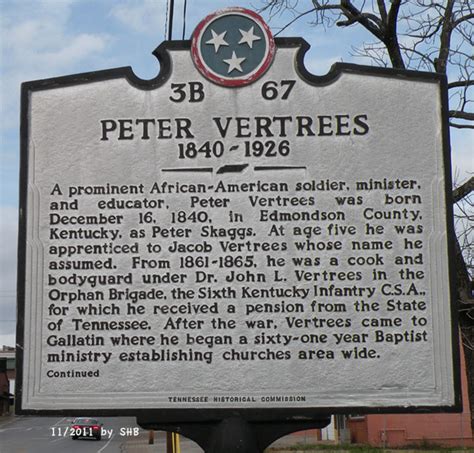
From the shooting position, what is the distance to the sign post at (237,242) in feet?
16.5

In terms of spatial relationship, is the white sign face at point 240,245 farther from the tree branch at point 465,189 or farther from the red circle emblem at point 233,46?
the tree branch at point 465,189

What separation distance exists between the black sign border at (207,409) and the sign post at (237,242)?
15 millimetres

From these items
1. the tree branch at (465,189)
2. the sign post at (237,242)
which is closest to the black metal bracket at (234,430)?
the sign post at (237,242)

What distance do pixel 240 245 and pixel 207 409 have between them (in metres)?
1.07

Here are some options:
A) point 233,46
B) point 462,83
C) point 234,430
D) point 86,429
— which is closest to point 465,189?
point 462,83

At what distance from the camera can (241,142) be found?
207 inches

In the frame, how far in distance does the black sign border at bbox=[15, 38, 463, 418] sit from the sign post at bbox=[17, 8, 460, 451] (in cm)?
1

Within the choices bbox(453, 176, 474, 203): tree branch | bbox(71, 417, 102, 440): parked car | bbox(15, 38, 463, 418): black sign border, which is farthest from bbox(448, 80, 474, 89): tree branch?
bbox(71, 417, 102, 440): parked car

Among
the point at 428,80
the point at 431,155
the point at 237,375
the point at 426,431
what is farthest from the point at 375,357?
the point at 426,431

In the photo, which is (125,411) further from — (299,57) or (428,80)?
(428,80)

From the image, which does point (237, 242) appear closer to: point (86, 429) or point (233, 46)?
point (233, 46)

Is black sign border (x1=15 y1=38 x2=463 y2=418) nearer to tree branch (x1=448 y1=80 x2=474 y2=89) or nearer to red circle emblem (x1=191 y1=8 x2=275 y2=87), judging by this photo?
red circle emblem (x1=191 y1=8 x2=275 y2=87)

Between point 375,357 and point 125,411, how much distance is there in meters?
1.63

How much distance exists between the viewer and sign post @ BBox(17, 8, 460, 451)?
5016mm
